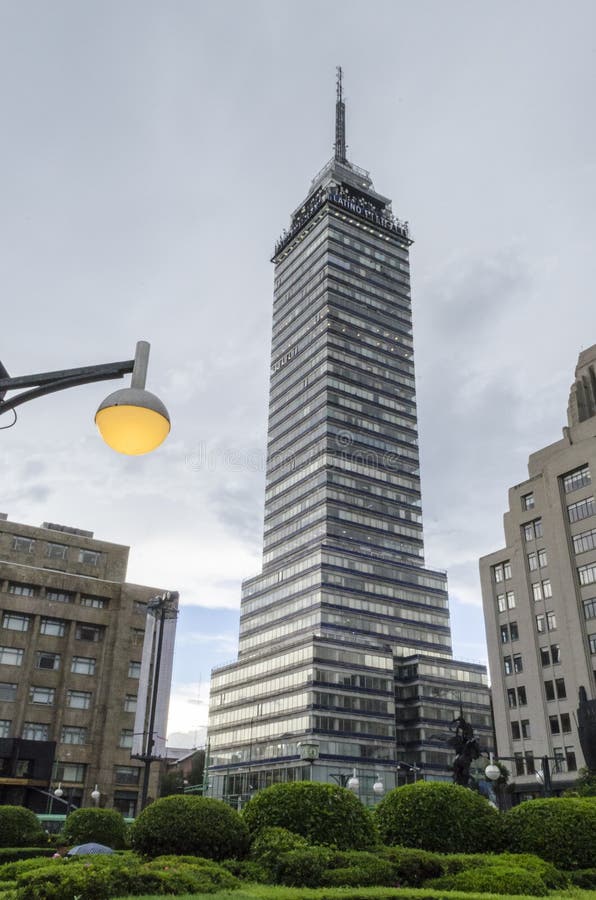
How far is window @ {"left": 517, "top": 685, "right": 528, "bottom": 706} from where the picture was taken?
2933 inches

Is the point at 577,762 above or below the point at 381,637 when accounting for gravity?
below

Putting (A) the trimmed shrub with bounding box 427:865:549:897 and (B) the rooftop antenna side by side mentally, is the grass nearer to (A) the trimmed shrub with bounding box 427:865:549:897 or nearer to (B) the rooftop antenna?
(A) the trimmed shrub with bounding box 427:865:549:897

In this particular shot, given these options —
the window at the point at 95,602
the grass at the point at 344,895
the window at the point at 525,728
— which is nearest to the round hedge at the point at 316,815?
the grass at the point at 344,895

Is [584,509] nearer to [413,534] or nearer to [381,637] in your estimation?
[381,637]

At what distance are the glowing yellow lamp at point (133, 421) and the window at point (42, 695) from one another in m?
75.0

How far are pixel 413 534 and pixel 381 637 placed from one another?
25256mm

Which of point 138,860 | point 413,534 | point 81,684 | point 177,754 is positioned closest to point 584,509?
point 81,684

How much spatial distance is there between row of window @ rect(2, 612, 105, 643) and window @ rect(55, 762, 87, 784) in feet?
40.1

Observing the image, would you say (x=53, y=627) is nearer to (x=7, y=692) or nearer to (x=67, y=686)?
(x=67, y=686)

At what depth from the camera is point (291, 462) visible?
482 feet

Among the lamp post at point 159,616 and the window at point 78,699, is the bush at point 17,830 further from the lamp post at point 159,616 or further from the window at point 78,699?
the window at point 78,699

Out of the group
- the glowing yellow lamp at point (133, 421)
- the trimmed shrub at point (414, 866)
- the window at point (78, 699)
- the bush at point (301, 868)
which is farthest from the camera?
the window at point (78, 699)

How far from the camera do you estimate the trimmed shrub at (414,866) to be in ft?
52.6

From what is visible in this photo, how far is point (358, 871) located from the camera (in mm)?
15195
